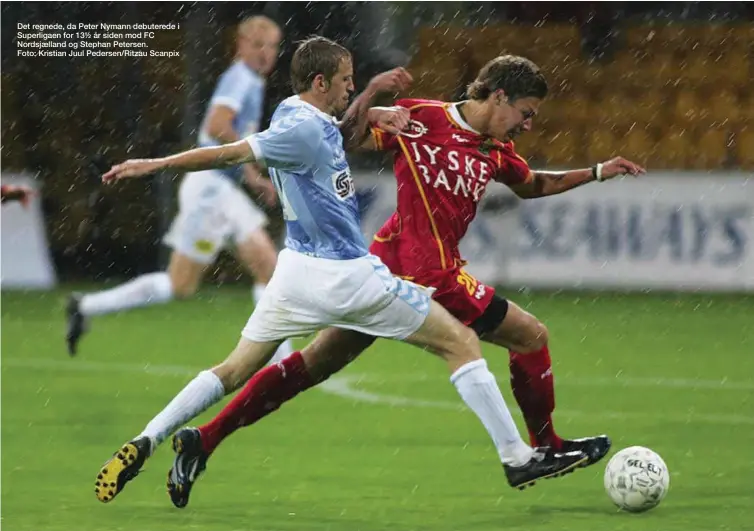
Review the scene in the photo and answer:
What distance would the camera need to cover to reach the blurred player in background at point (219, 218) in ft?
35.9

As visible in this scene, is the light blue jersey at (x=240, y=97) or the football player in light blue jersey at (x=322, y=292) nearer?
the football player in light blue jersey at (x=322, y=292)

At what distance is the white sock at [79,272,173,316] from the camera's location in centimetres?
1093

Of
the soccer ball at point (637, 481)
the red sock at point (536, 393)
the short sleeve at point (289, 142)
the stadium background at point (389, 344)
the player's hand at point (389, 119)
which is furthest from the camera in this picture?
the red sock at point (536, 393)

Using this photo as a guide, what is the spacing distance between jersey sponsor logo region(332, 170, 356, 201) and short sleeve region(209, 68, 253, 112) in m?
4.73

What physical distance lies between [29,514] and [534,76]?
280cm

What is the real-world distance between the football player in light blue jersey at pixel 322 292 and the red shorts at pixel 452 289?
0.33 metres

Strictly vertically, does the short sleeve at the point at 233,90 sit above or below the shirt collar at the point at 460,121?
below

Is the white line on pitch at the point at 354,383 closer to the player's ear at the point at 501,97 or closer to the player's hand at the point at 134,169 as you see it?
the player's ear at the point at 501,97

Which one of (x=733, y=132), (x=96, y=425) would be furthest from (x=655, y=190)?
(x=96, y=425)

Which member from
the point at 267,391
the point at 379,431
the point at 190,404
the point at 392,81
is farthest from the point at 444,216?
the point at 379,431

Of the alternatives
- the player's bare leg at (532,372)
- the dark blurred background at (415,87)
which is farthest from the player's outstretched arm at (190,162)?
the dark blurred background at (415,87)

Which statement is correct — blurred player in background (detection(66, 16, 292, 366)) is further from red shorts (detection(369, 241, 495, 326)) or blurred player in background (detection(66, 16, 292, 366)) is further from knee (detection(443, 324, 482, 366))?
knee (detection(443, 324, 482, 366))

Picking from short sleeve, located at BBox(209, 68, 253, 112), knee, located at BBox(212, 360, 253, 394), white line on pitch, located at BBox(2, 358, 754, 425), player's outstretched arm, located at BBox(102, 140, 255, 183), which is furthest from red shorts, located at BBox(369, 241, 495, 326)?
short sleeve, located at BBox(209, 68, 253, 112)

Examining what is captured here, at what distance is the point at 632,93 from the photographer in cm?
1836
